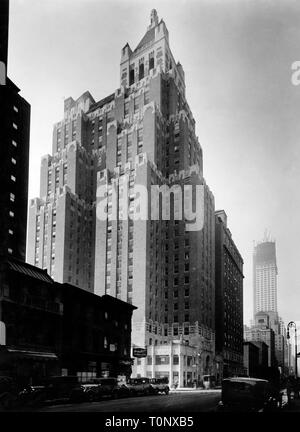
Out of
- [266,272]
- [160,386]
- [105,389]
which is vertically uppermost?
[266,272]

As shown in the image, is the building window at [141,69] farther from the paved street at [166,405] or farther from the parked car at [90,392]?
the paved street at [166,405]

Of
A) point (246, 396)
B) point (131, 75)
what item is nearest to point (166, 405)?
point (246, 396)

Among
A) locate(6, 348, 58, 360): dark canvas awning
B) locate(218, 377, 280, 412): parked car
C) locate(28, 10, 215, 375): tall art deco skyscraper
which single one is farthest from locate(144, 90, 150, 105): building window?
locate(218, 377, 280, 412): parked car

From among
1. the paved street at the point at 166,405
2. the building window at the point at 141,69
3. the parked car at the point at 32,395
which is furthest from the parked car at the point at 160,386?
the building window at the point at 141,69

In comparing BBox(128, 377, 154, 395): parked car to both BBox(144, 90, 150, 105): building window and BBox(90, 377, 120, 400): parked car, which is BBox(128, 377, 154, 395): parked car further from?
BBox(144, 90, 150, 105): building window

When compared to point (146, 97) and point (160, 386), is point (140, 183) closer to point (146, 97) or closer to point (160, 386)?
point (146, 97)

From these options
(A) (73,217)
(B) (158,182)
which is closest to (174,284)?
(A) (73,217)
